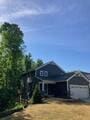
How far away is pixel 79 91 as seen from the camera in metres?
55.5

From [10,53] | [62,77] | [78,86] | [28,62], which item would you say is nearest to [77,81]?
[78,86]

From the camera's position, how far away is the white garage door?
179 feet

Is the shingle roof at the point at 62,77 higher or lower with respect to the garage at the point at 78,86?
higher

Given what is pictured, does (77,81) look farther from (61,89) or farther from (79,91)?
(61,89)

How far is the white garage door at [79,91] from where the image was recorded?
5447 cm

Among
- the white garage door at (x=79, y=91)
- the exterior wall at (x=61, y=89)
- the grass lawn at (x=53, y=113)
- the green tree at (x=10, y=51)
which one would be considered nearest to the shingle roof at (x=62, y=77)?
the exterior wall at (x=61, y=89)

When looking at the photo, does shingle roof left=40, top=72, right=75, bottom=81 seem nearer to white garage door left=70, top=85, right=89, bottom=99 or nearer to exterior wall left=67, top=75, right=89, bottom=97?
exterior wall left=67, top=75, right=89, bottom=97

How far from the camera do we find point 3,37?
66.1 metres

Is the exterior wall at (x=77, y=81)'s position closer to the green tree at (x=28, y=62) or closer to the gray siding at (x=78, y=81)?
the gray siding at (x=78, y=81)

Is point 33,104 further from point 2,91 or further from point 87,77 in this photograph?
point 87,77

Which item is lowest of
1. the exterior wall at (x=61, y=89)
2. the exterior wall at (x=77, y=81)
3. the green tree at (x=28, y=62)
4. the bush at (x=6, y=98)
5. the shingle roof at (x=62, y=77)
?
the bush at (x=6, y=98)

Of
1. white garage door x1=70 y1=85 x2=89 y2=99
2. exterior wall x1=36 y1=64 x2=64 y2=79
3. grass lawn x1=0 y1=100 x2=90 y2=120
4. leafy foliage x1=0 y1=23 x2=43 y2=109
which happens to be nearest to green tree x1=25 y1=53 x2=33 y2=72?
leafy foliage x1=0 y1=23 x2=43 y2=109

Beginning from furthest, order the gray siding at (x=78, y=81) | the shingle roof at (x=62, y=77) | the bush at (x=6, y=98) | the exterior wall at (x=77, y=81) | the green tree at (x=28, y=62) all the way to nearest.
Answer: the green tree at (x=28, y=62)
the shingle roof at (x=62, y=77)
the gray siding at (x=78, y=81)
the exterior wall at (x=77, y=81)
the bush at (x=6, y=98)

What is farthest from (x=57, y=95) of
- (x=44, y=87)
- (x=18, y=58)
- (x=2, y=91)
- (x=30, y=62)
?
(x=30, y=62)
